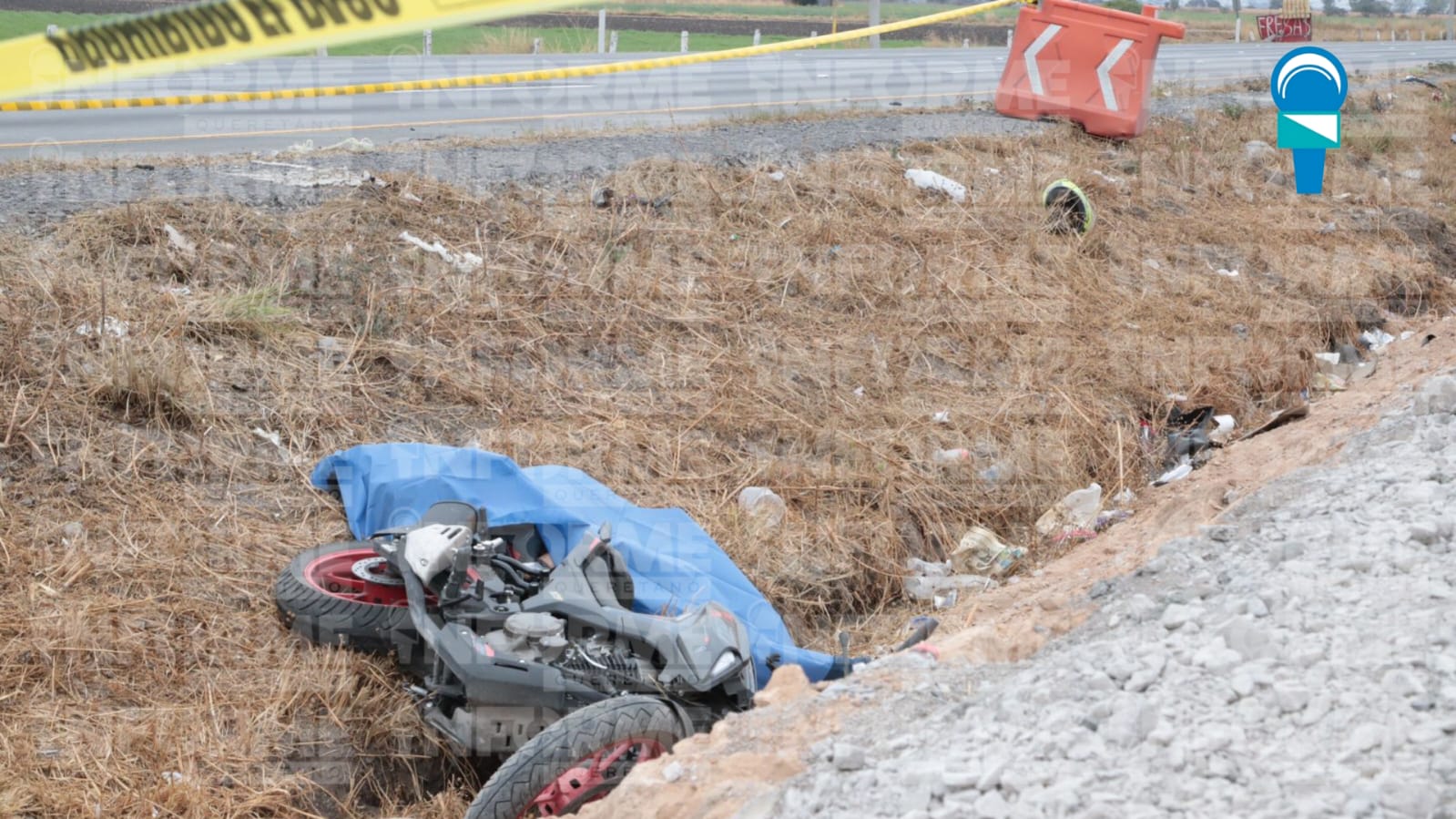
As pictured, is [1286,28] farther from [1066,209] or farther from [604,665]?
[604,665]

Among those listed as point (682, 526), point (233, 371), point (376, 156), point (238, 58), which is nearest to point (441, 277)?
point (233, 371)

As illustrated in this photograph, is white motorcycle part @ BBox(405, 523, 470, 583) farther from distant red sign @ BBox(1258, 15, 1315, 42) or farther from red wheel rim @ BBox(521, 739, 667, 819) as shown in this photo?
distant red sign @ BBox(1258, 15, 1315, 42)

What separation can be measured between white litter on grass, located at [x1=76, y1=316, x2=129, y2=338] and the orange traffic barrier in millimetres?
9090

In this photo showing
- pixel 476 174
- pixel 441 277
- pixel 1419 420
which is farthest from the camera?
pixel 476 174

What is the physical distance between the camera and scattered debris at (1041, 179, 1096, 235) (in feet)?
33.7

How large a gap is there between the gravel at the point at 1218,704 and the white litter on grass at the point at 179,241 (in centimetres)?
491

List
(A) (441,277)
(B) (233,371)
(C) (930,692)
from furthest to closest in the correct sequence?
(A) (441,277), (B) (233,371), (C) (930,692)

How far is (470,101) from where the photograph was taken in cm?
1539

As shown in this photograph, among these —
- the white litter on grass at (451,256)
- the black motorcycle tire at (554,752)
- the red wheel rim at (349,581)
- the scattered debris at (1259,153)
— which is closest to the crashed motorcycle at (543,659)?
the black motorcycle tire at (554,752)

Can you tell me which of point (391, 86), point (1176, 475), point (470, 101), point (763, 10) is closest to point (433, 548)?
point (1176, 475)

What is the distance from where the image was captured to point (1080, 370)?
821 cm

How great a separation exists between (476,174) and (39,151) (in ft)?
11.5

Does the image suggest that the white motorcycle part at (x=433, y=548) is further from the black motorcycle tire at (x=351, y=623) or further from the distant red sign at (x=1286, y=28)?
the distant red sign at (x=1286, y=28)

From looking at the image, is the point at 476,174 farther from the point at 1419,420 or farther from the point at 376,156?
the point at 1419,420
